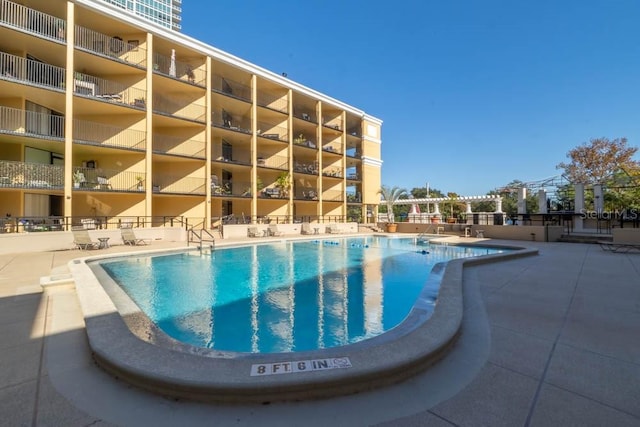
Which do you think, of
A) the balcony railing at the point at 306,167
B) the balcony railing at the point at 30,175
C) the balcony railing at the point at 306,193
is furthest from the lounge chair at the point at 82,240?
the balcony railing at the point at 306,167

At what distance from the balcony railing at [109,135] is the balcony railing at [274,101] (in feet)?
Result: 34.9

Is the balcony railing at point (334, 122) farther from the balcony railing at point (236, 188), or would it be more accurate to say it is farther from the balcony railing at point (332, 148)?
the balcony railing at point (236, 188)

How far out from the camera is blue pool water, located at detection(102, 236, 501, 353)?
4852mm

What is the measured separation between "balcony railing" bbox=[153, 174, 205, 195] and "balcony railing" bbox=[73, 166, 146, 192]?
6.72 ft

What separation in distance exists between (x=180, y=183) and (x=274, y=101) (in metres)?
10.8

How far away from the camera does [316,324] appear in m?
5.27

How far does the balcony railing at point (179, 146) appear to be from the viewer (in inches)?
723

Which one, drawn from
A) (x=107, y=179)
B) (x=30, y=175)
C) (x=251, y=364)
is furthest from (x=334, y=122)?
(x=251, y=364)

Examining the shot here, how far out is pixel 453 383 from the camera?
2574 mm

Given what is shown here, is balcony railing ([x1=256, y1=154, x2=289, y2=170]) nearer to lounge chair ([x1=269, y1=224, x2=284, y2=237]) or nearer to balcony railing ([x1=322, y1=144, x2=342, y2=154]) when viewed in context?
balcony railing ([x1=322, y1=144, x2=342, y2=154])

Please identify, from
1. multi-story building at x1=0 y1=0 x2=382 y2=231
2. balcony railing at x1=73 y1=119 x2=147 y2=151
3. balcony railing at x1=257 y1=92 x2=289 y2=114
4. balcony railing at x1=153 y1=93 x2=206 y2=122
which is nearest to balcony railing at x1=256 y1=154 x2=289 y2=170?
multi-story building at x1=0 y1=0 x2=382 y2=231

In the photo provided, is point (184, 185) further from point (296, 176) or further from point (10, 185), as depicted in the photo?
point (296, 176)

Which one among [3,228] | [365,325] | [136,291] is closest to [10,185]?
[3,228]

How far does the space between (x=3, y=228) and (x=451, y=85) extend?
28918mm
